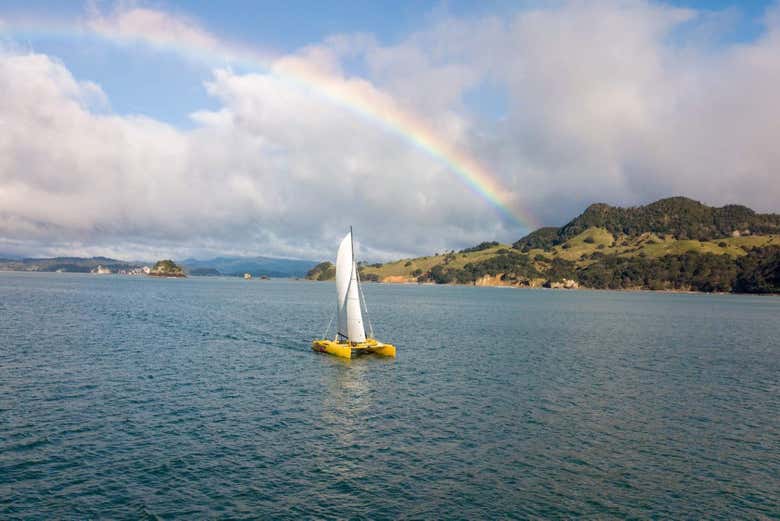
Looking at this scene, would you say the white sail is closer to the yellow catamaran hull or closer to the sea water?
the yellow catamaran hull

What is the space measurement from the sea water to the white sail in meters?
4.59

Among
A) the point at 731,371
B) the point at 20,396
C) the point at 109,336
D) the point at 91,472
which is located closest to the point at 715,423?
the point at 731,371

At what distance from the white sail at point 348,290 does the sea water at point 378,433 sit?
4.59m

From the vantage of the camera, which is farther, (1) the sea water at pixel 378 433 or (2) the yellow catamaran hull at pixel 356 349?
(2) the yellow catamaran hull at pixel 356 349

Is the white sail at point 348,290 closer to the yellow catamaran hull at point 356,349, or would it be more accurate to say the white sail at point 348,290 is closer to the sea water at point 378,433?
the yellow catamaran hull at point 356,349

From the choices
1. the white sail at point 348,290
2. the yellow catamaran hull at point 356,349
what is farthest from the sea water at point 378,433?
the white sail at point 348,290

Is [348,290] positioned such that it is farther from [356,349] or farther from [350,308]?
[356,349]

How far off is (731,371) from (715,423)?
30867 millimetres

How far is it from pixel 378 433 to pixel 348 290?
3520 cm

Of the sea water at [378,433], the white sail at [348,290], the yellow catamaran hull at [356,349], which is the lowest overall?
the sea water at [378,433]

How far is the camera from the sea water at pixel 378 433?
28875 millimetres

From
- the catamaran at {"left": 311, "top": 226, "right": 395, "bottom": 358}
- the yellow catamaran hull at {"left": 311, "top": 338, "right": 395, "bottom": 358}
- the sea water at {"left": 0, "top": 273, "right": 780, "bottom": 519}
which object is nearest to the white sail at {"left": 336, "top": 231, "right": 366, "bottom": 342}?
the catamaran at {"left": 311, "top": 226, "right": 395, "bottom": 358}

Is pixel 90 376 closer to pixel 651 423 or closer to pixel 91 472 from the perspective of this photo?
pixel 91 472

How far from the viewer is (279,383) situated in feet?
188
